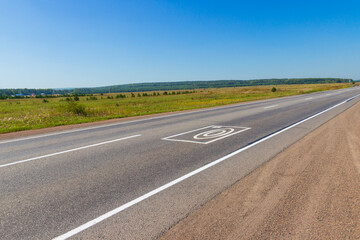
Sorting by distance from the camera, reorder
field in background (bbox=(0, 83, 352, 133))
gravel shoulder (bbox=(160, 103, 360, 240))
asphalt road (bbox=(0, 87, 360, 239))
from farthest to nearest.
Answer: field in background (bbox=(0, 83, 352, 133)) < asphalt road (bbox=(0, 87, 360, 239)) < gravel shoulder (bbox=(160, 103, 360, 240))

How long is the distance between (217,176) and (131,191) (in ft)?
5.80

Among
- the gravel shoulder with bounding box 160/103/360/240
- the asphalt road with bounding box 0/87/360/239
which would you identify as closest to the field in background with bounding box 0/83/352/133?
the asphalt road with bounding box 0/87/360/239

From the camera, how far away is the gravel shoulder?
9.11 ft

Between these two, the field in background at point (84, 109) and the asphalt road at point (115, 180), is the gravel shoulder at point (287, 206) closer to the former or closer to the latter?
the asphalt road at point (115, 180)

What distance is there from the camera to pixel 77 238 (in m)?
2.69

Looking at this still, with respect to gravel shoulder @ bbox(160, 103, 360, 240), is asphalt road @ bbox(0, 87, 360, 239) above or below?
below

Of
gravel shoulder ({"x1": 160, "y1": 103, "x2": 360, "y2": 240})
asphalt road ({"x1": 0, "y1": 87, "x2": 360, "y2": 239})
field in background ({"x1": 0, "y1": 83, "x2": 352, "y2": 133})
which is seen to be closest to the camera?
gravel shoulder ({"x1": 160, "y1": 103, "x2": 360, "y2": 240})

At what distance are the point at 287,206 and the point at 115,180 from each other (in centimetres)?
311

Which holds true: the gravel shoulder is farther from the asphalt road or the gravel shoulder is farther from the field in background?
the field in background

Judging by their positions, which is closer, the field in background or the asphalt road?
the asphalt road

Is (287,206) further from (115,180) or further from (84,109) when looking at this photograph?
(84,109)

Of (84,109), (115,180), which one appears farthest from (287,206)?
(84,109)

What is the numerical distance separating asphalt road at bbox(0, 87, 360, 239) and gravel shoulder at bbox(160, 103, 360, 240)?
28cm

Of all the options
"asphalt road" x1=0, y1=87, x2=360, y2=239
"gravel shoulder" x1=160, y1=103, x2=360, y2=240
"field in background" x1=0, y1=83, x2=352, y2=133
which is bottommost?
"field in background" x1=0, y1=83, x2=352, y2=133
